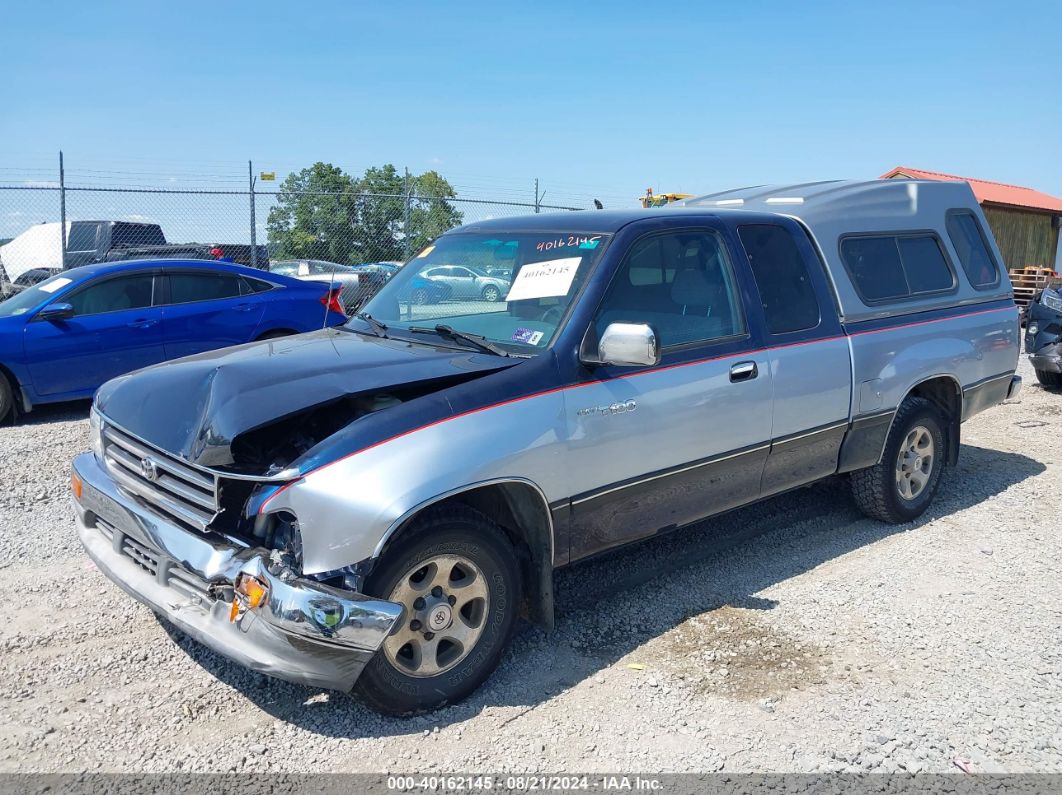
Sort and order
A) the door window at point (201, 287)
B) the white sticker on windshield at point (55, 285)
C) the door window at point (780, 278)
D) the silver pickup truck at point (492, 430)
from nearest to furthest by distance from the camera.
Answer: the silver pickup truck at point (492, 430) → the door window at point (780, 278) → the white sticker on windshield at point (55, 285) → the door window at point (201, 287)

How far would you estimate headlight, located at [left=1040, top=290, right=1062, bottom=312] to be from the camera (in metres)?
10.5

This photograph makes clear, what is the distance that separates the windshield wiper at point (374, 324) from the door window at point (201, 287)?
5015mm

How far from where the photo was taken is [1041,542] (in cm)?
559

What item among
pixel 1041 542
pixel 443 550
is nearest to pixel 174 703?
pixel 443 550

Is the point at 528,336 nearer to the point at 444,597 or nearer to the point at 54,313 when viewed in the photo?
the point at 444,597

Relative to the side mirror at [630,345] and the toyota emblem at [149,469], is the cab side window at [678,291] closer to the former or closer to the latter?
the side mirror at [630,345]

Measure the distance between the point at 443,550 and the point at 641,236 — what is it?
1851 mm

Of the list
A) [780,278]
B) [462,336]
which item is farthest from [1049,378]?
[462,336]

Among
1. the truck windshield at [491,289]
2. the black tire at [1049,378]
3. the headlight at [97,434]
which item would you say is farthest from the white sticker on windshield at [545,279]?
the black tire at [1049,378]

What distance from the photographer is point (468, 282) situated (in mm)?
4672

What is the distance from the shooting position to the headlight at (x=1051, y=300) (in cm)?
1050

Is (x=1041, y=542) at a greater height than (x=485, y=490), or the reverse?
(x=485, y=490)

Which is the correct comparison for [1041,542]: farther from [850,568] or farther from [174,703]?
[174,703]

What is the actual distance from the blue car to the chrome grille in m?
4.21
